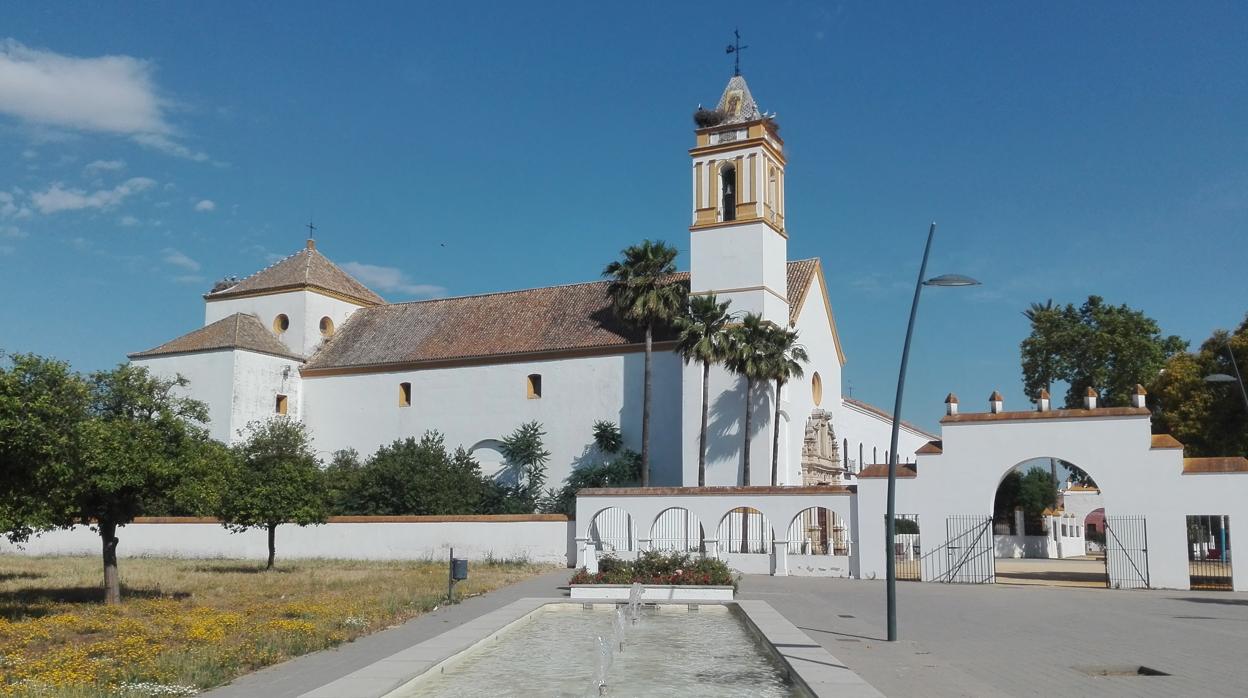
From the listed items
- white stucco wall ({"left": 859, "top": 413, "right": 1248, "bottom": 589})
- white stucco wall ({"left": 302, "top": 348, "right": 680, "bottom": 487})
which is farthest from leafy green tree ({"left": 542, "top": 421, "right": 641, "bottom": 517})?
white stucco wall ({"left": 859, "top": 413, "right": 1248, "bottom": 589})

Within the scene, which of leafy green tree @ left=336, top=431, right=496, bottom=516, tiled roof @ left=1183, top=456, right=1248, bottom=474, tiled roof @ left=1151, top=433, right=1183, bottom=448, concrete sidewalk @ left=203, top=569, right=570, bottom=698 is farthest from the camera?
leafy green tree @ left=336, top=431, right=496, bottom=516

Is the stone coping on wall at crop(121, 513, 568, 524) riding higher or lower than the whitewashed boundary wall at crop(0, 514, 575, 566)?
higher

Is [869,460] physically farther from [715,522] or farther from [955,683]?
[955,683]

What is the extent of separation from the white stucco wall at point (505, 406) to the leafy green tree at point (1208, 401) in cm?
1927

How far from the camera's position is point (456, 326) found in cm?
4838

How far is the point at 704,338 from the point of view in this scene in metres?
37.9

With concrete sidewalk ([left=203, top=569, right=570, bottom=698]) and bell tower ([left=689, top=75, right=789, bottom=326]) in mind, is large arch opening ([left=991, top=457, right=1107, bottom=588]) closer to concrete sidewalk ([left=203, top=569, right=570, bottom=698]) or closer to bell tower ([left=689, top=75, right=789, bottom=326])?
bell tower ([left=689, top=75, right=789, bottom=326])

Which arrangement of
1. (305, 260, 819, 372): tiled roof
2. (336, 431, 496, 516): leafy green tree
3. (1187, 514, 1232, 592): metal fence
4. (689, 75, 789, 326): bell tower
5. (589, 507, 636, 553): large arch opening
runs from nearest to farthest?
(1187, 514, 1232, 592): metal fence, (589, 507, 636, 553): large arch opening, (336, 431, 496, 516): leafy green tree, (689, 75, 789, 326): bell tower, (305, 260, 819, 372): tiled roof

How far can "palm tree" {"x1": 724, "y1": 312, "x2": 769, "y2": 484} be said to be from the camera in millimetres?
37406

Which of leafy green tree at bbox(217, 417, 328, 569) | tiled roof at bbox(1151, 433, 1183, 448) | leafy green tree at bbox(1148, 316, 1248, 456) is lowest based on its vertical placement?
leafy green tree at bbox(217, 417, 328, 569)

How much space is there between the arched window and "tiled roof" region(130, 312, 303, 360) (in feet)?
70.7

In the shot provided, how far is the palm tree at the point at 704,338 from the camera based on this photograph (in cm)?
3769

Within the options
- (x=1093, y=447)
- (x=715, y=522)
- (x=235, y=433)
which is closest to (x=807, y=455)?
(x=715, y=522)

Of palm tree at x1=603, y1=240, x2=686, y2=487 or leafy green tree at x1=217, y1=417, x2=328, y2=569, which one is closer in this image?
leafy green tree at x1=217, y1=417, x2=328, y2=569
